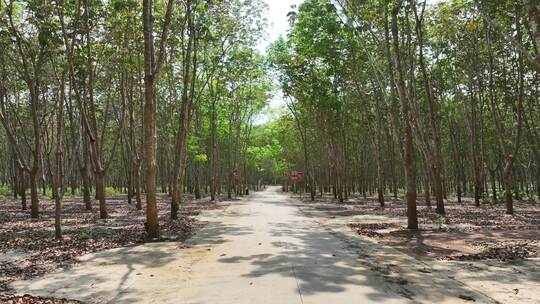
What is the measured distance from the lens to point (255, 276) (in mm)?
9148

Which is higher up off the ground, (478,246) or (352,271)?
(352,271)

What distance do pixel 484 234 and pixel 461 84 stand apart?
2520cm

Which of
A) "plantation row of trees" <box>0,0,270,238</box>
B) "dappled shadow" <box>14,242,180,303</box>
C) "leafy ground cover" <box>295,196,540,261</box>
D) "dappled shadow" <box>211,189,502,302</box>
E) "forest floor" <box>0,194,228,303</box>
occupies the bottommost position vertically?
"leafy ground cover" <box>295,196,540,261</box>

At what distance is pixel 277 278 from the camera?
350 inches

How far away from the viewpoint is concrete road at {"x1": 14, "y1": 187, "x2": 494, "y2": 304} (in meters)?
7.73

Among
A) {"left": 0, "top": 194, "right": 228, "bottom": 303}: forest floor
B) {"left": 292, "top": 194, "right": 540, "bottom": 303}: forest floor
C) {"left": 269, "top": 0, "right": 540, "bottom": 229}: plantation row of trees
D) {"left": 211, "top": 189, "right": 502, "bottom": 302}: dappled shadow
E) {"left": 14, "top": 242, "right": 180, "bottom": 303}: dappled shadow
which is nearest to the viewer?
{"left": 211, "top": 189, "right": 502, "bottom": 302}: dappled shadow

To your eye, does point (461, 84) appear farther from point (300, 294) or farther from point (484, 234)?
Result: point (300, 294)

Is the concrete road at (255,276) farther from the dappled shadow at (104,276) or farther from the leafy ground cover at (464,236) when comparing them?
the leafy ground cover at (464,236)

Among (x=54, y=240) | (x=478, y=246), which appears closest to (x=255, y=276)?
(x=478, y=246)

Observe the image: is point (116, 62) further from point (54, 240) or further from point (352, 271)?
point (352, 271)

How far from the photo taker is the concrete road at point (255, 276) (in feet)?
25.4

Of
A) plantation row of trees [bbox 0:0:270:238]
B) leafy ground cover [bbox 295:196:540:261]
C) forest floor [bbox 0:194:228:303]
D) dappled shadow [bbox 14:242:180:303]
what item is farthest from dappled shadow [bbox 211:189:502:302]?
plantation row of trees [bbox 0:0:270:238]

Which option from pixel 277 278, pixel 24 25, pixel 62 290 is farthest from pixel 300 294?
pixel 24 25

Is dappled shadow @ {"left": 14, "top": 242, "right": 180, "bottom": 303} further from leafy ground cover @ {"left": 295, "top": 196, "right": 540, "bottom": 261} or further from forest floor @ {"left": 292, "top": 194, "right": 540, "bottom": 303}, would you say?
leafy ground cover @ {"left": 295, "top": 196, "right": 540, "bottom": 261}
